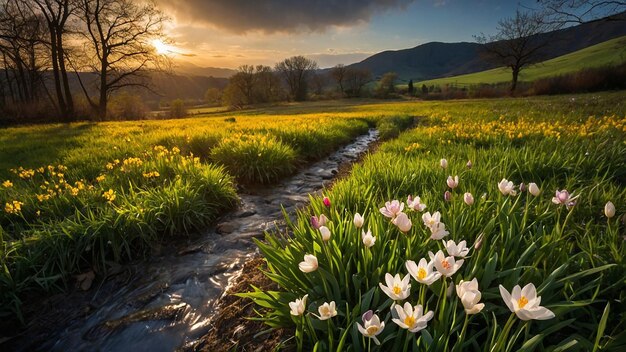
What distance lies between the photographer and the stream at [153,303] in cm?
286

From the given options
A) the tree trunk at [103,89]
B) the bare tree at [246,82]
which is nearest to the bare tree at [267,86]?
the bare tree at [246,82]

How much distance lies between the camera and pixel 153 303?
10.9 feet

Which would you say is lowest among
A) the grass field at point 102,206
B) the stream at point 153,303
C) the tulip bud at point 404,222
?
the stream at point 153,303

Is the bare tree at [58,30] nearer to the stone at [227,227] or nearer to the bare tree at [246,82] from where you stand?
the stone at [227,227]

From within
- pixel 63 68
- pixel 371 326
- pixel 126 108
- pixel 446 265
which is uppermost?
pixel 63 68

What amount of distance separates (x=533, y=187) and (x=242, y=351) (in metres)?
2.68

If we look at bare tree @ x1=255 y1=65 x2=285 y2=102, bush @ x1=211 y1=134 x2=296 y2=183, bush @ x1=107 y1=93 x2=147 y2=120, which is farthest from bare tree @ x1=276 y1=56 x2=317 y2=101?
bush @ x1=211 y1=134 x2=296 y2=183

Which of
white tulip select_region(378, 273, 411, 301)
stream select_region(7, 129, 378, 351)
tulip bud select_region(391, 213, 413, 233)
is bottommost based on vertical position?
stream select_region(7, 129, 378, 351)

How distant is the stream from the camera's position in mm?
2859

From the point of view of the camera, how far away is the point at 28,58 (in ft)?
104

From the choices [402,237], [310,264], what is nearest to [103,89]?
[402,237]

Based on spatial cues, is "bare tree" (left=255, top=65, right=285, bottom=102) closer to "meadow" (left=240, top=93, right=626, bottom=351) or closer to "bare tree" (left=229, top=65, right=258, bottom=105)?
"bare tree" (left=229, top=65, right=258, bottom=105)

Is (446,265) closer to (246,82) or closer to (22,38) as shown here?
(22,38)

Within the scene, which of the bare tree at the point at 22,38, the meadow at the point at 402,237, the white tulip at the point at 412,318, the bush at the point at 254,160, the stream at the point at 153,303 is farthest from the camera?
the bare tree at the point at 22,38
